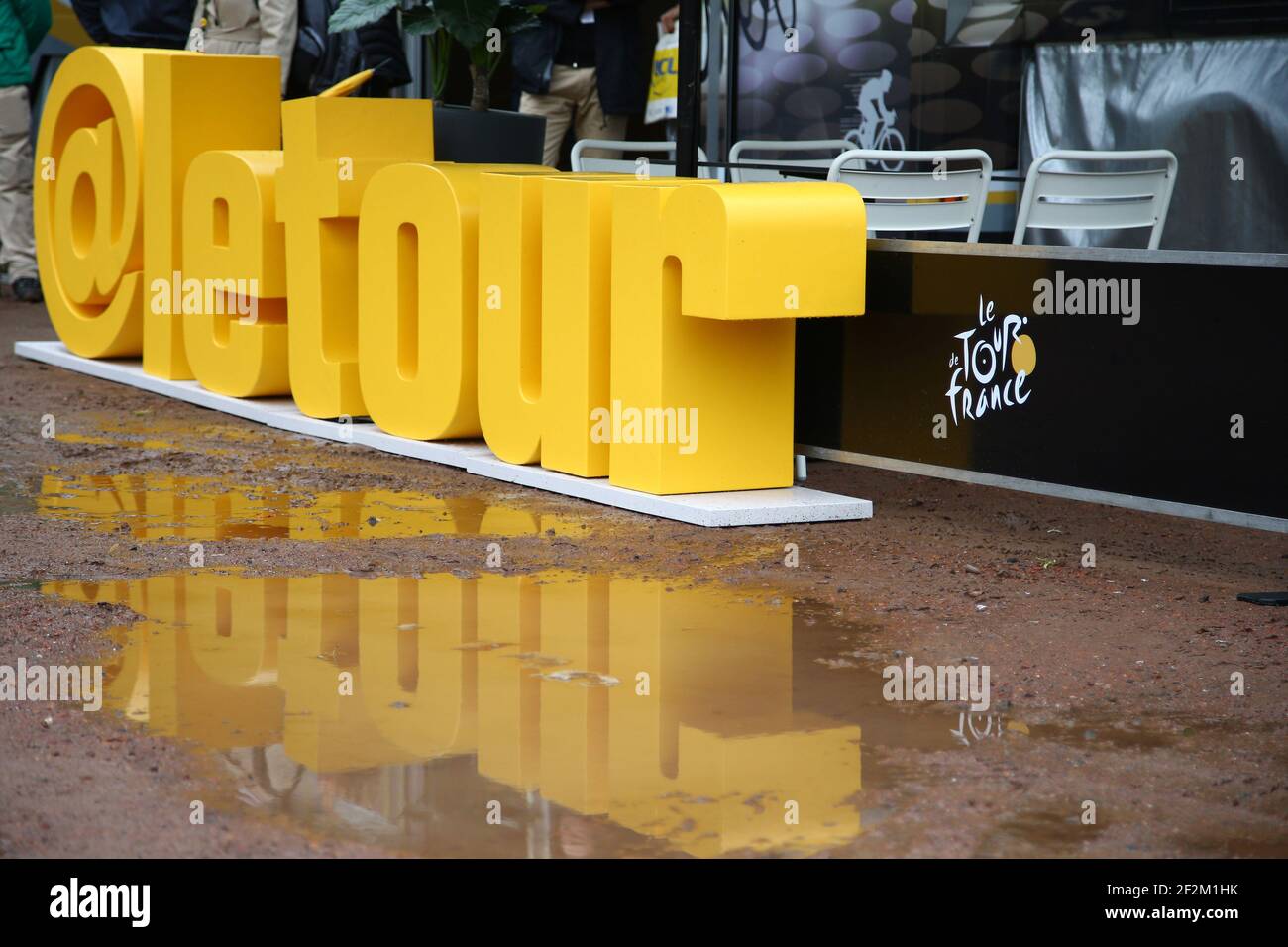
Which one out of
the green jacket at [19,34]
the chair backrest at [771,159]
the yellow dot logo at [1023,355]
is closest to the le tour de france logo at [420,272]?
the yellow dot logo at [1023,355]

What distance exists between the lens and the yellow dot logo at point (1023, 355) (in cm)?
604

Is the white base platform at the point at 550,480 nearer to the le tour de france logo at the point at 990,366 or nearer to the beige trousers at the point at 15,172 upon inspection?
the le tour de france logo at the point at 990,366

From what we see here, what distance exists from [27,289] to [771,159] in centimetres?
577

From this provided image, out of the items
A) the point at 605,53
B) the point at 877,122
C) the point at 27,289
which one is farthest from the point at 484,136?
the point at 27,289

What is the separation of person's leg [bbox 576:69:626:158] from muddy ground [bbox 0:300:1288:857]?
3.58 meters

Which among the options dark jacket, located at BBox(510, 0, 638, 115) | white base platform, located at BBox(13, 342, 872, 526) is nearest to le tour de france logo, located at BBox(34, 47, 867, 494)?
white base platform, located at BBox(13, 342, 872, 526)

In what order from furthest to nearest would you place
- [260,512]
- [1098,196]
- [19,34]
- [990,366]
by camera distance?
[19,34]
[1098,196]
[260,512]
[990,366]

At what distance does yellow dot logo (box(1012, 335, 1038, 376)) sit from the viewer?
6.04 meters

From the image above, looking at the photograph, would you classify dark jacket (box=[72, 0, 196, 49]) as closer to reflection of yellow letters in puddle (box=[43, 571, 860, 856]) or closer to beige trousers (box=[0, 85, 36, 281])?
beige trousers (box=[0, 85, 36, 281])

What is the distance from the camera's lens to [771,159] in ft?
32.5

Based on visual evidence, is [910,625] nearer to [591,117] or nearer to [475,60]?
[475,60]

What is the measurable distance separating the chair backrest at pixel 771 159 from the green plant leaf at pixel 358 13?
1742mm

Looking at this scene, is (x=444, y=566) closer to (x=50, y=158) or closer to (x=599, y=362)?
(x=599, y=362)

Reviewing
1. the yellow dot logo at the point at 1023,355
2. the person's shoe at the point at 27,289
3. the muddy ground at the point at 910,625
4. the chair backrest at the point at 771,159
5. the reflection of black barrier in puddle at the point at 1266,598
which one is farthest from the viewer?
the person's shoe at the point at 27,289
